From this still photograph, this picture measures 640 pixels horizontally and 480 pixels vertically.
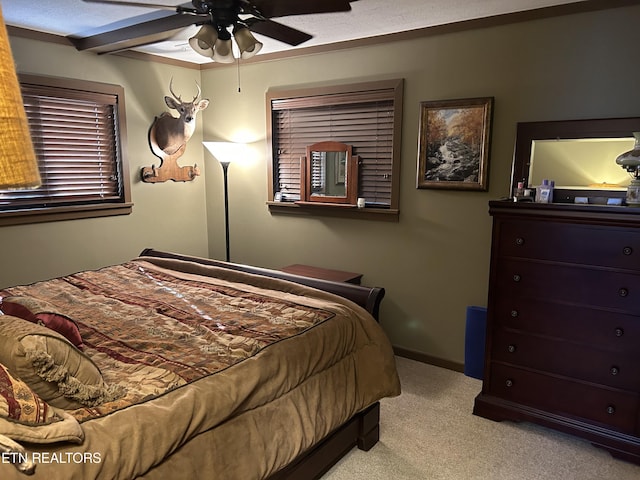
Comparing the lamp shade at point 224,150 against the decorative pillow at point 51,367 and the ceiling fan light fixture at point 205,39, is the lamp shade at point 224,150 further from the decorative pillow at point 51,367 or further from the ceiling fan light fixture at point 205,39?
the decorative pillow at point 51,367

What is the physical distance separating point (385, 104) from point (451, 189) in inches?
33.7

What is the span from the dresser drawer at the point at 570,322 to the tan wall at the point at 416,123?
23.4 inches

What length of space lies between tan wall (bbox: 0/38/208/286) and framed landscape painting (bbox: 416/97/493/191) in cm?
237

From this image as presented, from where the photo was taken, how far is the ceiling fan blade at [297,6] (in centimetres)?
204

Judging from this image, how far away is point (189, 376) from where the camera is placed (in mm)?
1641

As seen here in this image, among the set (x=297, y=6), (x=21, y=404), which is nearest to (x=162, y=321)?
(x=21, y=404)

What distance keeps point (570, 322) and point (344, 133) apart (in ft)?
7.19

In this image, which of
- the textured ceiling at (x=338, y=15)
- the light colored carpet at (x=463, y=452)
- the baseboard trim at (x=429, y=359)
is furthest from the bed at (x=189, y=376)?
the textured ceiling at (x=338, y=15)

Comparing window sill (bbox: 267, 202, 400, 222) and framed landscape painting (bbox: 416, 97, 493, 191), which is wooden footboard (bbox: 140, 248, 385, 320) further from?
framed landscape painting (bbox: 416, 97, 493, 191)

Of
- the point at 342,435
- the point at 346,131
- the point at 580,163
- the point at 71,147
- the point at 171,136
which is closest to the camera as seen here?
the point at 342,435

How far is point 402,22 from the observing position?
3.11 meters

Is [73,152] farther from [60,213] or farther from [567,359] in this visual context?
[567,359]

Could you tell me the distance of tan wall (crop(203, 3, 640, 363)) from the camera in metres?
2.72

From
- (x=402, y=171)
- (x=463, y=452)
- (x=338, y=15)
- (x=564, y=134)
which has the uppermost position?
(x=338, y=15)
